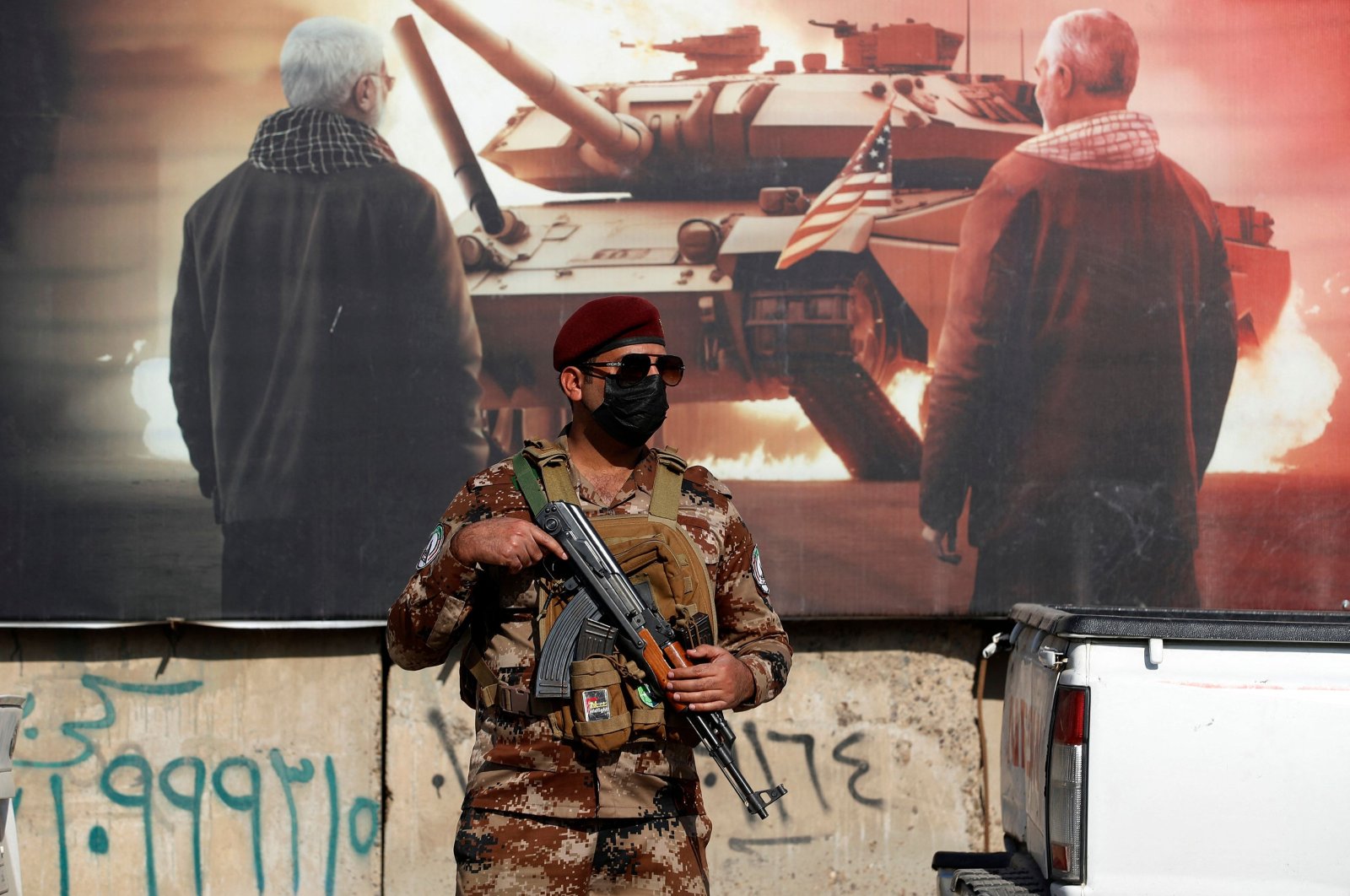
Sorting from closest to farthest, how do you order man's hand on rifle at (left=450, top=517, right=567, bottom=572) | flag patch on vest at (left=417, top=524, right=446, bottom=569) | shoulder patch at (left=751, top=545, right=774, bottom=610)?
man's hand on rifle at (left=450, top=517, right=567, bottom=572), flag patch on vest at (left=417, top=524, right=446, bottom=569), shoulder patch at (left=751, top=545, right=774, bottom=610)

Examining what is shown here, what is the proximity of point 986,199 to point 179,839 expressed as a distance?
3.70 m

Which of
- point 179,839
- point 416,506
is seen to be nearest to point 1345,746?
point 416,506

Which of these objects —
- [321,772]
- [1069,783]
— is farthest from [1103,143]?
[321,772]

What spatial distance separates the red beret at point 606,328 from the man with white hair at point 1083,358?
2.47 meters

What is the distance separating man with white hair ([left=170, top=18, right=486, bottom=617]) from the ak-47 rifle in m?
2.44

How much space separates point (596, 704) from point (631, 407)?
1.90 ft

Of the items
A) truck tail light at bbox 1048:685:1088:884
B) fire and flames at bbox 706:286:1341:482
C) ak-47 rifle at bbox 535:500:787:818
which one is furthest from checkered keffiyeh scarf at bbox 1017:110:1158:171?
ak-47 rifle at bbox 535:500:787:818

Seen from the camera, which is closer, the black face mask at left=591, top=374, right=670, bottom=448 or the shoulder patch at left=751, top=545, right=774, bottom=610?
the black face mask at left=591, top=374, right=670, bottom=448

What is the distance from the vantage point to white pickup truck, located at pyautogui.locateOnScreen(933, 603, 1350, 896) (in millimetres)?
2791

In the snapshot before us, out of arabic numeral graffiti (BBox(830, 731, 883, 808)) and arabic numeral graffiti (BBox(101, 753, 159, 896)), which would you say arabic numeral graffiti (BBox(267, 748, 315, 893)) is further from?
arabic numeral graffiti (BBox(830, 731, 883, 808))

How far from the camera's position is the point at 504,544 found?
8.30 ft

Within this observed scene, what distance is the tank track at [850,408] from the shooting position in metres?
5.04

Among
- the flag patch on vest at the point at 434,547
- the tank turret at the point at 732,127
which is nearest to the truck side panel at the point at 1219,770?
the flag patch on vest at the point at 434,547

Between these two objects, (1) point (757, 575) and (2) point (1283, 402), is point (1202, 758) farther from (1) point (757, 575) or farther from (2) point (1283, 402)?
(2) point (1283, 402)
